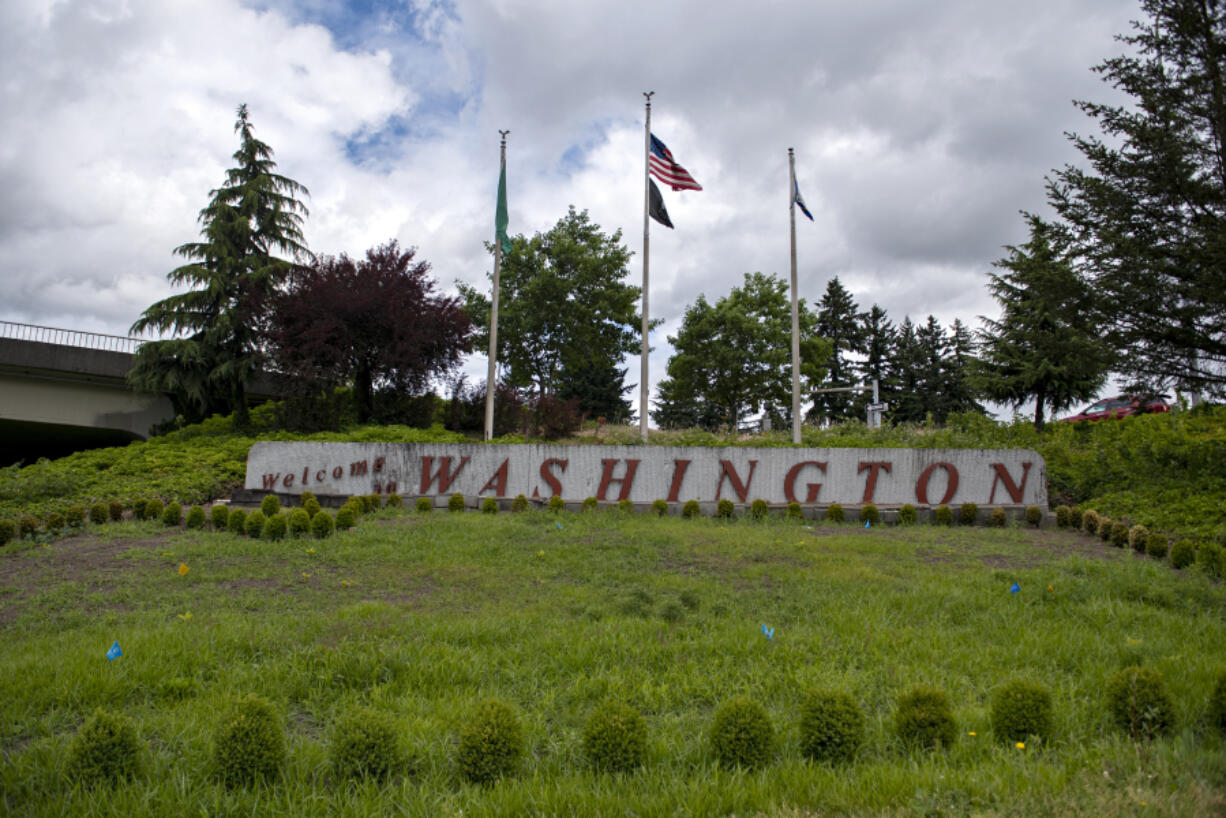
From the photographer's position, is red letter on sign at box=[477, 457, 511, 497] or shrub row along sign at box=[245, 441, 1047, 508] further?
red letter on sign at box=[477, 457, 511, 497]

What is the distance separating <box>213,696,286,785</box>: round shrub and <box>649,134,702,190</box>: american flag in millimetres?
14880

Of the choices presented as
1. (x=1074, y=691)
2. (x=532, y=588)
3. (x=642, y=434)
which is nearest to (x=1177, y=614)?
(x=1074, y=691)

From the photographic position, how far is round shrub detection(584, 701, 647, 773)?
2965mm

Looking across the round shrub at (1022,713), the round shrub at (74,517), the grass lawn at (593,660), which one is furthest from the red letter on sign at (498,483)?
the round shrub at (1022,713)

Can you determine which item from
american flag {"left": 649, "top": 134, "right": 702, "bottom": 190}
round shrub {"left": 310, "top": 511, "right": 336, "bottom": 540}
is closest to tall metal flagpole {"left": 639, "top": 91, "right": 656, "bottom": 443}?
american flag {"left": 649, "top": 134, "right": 702, "bottom": 190}

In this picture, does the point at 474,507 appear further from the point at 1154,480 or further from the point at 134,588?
the point at 1154,480

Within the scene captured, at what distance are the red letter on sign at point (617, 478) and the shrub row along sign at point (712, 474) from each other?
2 centimetres

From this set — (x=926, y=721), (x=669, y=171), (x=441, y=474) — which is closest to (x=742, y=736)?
(x=926, y=721)

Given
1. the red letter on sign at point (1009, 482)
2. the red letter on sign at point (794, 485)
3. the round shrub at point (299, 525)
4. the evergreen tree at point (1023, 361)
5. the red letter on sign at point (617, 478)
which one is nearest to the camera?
the round shrub at point (299, 525)

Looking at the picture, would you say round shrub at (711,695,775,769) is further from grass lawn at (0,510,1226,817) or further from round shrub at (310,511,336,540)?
round shrub at (310,511,336,540)

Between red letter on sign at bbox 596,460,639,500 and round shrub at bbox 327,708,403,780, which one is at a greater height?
red letter on sign at bbox 596,460,639,500

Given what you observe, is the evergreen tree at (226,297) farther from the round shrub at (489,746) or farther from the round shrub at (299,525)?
the round shrub at (489,746)

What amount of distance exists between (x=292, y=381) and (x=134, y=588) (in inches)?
466

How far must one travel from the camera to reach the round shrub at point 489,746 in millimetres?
2896
